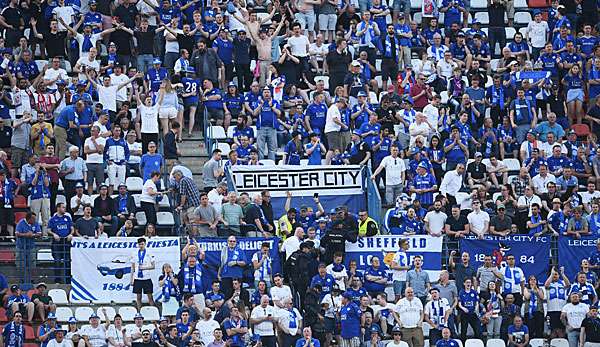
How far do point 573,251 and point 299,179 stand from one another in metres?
5.05

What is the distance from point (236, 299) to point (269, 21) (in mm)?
8313

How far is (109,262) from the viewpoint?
29078 millimetres

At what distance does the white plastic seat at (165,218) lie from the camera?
30.6 meters

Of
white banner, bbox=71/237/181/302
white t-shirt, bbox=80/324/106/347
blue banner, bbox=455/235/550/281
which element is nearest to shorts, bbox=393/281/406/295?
blue banner, bbox=455/235/550/281

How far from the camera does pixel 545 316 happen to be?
97.9ft

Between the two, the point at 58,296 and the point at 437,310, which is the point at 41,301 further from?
the point at 437,310

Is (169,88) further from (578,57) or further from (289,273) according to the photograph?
(578,57)

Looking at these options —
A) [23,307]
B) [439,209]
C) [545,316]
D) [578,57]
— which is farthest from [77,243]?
[578,57]

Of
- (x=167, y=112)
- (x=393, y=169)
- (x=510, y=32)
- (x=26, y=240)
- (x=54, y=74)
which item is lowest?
(x=26, y=240)

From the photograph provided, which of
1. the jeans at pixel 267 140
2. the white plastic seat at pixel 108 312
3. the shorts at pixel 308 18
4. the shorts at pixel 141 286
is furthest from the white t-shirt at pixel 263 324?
the shorts at pixel 308 18

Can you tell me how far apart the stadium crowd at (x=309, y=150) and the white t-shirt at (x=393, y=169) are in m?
0.03

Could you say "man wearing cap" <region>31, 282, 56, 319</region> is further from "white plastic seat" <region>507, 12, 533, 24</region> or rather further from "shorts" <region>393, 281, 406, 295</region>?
"white plastic seat" <region>507, 12, 533, 24</region>

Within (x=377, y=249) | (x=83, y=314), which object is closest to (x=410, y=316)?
(x=377, y=249)

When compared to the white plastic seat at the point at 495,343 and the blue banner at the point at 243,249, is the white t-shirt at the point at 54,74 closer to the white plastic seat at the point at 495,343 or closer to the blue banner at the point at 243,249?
the blue banner at the point at 243,249
